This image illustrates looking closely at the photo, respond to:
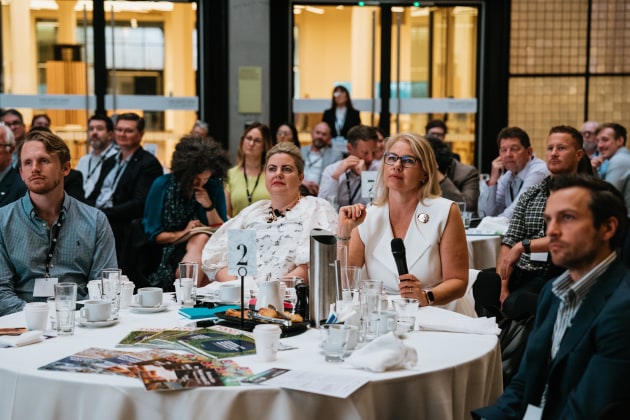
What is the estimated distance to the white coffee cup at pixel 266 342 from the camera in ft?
8.61

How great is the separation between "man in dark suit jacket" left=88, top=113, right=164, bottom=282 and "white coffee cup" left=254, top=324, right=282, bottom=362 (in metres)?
3.56

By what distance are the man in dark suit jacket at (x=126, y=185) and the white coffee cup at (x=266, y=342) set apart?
140 inches

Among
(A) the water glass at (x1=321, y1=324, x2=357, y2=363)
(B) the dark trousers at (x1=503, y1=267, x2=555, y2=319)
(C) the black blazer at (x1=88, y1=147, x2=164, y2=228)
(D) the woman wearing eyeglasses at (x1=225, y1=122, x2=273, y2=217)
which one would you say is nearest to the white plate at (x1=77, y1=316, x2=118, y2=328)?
(A) the water glass at (x1=321, y1=324, x2=357, y2=363)

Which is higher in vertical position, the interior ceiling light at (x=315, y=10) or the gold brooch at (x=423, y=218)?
the interior ceiling light at (x=315, y=10)

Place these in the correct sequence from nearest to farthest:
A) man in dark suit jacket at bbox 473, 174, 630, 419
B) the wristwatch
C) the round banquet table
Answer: man in dark suit jacket at bbox 473, 174, 630, 419 < the round banquet table < the wristwatch

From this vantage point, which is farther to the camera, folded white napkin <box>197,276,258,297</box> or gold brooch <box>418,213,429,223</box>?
gold brooch <box>418,213,429,223</box>

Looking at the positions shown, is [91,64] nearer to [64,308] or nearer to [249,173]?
[249,173]

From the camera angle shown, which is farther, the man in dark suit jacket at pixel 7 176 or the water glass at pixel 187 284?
the man in dark suit jacket at pixel 7 176

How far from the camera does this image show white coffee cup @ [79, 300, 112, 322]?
310 centimetres

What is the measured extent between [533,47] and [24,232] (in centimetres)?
866

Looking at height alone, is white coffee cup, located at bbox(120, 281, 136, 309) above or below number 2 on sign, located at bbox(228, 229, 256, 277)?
below

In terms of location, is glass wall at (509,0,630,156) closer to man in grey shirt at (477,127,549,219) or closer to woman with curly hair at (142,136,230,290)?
man in grey shirt at (477,127,549,219)

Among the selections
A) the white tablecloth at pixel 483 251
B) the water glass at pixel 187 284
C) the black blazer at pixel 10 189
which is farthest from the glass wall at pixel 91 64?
the water glass at pixel 187 284

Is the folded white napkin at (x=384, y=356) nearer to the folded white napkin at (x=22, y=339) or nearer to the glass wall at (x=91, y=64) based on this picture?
the folded white napkin at (x=22, y=339)
